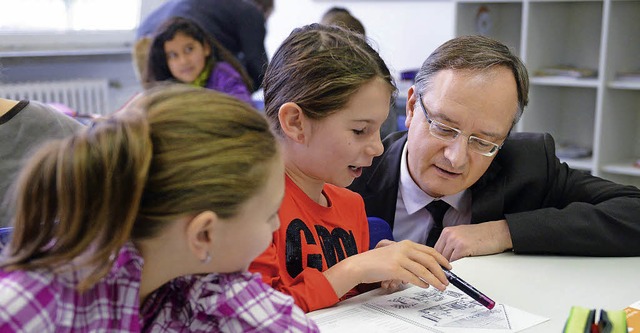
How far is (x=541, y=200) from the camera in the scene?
1661 mm

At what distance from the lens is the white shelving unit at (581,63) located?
11.2 feet

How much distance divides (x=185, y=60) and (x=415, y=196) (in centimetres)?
218

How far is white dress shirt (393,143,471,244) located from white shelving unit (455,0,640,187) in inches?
79.4

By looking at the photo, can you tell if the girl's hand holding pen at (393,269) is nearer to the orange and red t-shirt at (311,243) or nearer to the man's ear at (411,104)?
the orange and red t-shirt at (311,243)

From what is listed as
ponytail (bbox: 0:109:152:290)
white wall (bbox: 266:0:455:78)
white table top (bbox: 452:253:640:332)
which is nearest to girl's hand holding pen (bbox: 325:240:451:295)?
white table top (bbox: 452:253:640:332)

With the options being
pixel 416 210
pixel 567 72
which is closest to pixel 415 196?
pixel 416 210

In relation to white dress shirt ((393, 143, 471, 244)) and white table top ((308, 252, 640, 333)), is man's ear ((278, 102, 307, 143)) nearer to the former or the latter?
white table top ((308, 252, 640, 333))

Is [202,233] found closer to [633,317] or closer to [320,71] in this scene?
[320,71]

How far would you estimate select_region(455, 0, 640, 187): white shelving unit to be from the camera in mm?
3420

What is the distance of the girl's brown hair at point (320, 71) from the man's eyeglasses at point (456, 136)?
0.23 meters

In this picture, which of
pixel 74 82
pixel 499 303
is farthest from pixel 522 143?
pixel 74 82

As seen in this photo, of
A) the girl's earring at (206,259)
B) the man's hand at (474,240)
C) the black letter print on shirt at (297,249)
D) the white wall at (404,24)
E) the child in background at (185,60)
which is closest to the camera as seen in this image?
the girl's earring at (206,259)

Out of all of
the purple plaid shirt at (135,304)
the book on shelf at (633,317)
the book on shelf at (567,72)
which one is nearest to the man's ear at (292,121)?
the purple plaid shirt at (135,304)

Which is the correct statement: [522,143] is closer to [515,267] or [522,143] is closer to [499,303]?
[515,267]
